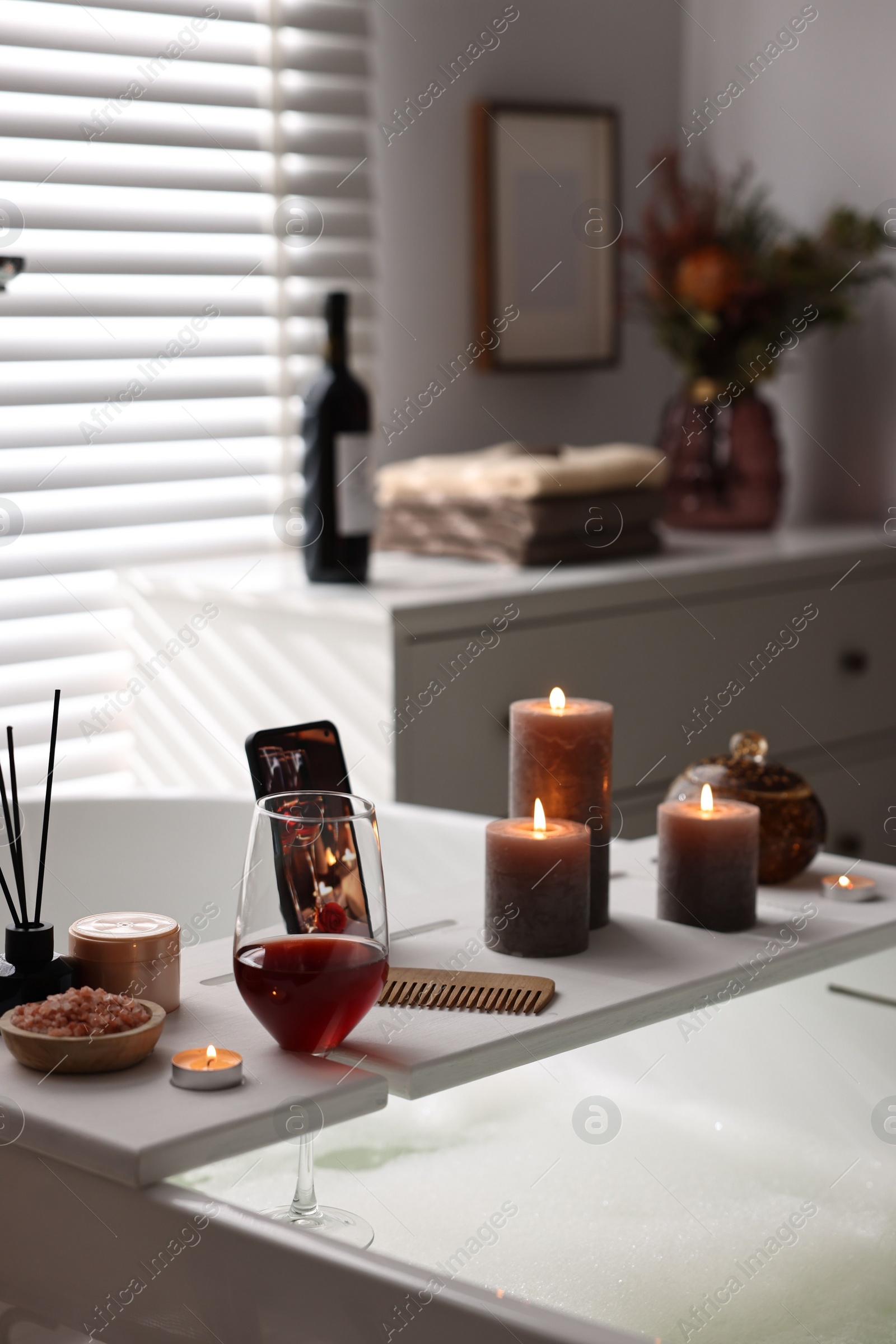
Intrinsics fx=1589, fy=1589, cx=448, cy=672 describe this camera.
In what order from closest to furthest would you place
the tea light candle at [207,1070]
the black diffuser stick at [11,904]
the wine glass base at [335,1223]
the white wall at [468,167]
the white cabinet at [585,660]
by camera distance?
the tea light candle at [207,1070]
the black diffuser stick at [11,904]
the wine glass base at [335,1223]
the white cabinet at [585,660]
the white wall at [468,167]

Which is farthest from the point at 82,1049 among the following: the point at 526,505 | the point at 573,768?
the point at 526,505

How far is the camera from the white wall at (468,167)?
2492 mm

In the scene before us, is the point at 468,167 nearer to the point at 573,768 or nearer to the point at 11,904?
the point at 573,768

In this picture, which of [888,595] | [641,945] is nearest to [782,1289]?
[641,945]

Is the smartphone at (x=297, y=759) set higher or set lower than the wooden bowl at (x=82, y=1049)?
higher

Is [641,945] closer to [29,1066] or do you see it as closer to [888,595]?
[29,1066]

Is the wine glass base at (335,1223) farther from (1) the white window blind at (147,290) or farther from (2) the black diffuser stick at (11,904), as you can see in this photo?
(1) the white window blind at (147,290)

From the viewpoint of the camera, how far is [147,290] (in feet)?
7.32

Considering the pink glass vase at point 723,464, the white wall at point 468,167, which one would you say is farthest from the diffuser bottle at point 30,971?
the pink glass vase at point 723,464

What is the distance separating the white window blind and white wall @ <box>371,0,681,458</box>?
0.08m

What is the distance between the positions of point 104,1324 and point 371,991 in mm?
205

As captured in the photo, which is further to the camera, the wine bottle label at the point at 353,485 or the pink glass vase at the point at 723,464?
the pink glass vase at the point at 723,464

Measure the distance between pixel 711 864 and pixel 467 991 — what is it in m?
0.21

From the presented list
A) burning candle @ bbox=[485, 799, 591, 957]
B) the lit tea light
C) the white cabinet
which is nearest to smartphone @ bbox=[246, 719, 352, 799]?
burning candle @ bbox=[485, 799, 591, 957]
